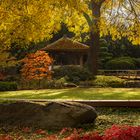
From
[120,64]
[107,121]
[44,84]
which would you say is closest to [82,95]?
[107,121]

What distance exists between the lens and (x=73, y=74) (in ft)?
98.0

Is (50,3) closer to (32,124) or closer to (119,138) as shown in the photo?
(32,124)

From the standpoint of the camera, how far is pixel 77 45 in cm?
3569

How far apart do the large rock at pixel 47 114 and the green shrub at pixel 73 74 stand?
53.0 feet

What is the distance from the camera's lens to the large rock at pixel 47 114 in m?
11.9

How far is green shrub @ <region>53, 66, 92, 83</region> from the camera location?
29094 mm

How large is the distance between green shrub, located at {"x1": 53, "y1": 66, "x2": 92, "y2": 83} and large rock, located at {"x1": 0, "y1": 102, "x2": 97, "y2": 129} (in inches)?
636

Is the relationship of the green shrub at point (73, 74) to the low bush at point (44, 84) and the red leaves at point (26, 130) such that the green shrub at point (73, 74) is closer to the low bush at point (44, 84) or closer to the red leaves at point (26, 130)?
the low bush at point (44, 84)

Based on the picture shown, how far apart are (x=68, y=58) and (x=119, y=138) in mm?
29883

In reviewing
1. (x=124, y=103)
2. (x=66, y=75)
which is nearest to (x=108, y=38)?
(x=66, y=75)

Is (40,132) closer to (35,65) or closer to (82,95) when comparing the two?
(82,95)

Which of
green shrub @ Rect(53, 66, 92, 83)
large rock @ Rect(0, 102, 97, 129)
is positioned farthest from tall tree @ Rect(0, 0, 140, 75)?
green shrub @ Rect(53, 66, 92, 83)

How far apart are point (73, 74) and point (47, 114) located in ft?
58.3

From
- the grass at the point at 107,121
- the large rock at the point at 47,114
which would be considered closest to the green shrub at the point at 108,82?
the grass at the point at 107,121
